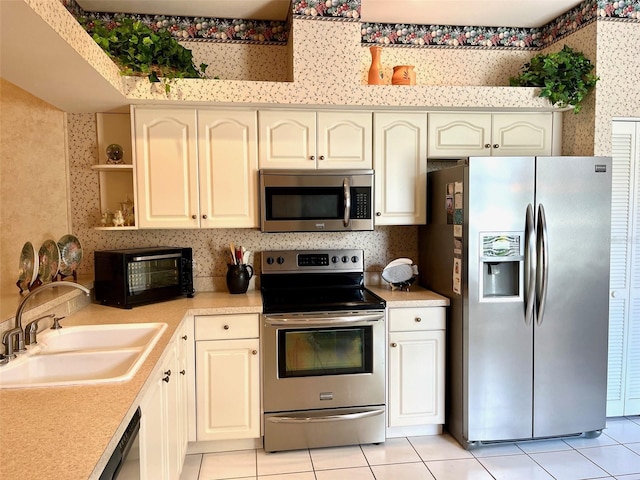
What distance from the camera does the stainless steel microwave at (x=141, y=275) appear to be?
2.53 metres

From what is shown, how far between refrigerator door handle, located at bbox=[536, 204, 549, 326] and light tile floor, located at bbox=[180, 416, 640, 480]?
2.81 ft

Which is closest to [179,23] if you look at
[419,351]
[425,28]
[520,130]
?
[425,28]

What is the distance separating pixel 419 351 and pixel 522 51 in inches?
92.9

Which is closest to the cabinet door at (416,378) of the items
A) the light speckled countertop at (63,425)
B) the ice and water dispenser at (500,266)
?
the ice and water dispenser at (500,266)

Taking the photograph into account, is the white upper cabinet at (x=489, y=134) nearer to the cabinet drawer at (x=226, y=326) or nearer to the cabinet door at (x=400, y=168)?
the cabinet door at (x=400, y=168)

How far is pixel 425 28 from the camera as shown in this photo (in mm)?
3238

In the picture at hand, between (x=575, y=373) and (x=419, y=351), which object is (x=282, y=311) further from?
(x=575, y=373)

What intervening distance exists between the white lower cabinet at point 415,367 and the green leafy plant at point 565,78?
1581 mm

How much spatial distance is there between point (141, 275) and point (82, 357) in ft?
2.85

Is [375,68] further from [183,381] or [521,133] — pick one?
[183,381]

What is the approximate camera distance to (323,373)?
2.64 meters

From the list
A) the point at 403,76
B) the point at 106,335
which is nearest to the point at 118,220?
the point at 106,335

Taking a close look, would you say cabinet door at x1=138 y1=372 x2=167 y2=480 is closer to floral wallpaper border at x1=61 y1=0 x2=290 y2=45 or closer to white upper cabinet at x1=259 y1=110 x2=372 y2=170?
white upper cabinet at x1=259 y1=110 x2=372 y2=170

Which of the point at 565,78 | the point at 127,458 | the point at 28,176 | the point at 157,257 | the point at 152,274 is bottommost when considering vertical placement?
the point at 127,458
